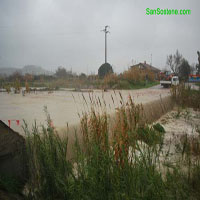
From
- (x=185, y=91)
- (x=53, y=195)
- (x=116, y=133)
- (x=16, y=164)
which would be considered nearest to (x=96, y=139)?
(x=116, y=133)

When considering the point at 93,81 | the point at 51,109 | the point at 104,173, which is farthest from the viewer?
the point at 93,81

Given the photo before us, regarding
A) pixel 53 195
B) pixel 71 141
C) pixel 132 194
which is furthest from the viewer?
pixel 71 141

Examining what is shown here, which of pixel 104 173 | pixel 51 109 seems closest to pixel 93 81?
pixel 51 109

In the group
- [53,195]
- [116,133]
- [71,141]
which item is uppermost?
[116,133]

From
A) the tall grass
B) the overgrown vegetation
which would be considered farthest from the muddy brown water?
the overgrown vegetation

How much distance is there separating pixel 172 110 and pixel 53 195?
15.0ft

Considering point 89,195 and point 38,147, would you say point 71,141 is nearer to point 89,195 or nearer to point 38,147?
point 38,147

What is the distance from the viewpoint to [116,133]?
4.17 ft

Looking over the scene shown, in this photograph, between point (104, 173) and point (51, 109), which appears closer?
point (104, 173)

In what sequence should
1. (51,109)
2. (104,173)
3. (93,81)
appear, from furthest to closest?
(93,81), (51,109), (104,173)

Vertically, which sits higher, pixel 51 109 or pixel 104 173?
pixel 51 109

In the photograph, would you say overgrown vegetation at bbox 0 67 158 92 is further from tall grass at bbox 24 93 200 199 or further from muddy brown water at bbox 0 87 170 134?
tall grass at bbox 24 93 200 199

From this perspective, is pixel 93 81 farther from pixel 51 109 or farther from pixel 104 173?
pixel 104 173

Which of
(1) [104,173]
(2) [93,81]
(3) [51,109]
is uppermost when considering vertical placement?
(2) [93,81]
